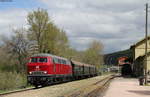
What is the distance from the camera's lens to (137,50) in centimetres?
8131

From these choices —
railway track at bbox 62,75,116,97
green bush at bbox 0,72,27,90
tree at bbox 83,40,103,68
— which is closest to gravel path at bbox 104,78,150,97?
railway track at bbox 62,75,116,97

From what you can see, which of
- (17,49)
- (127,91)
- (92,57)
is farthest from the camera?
(92,57)

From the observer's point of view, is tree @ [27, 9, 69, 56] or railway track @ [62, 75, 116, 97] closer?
railway track @ [62, 75, 116, 97]

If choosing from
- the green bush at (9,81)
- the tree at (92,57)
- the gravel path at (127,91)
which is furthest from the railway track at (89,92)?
the tree at (92,57)

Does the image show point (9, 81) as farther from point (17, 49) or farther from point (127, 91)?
point (17, 49)

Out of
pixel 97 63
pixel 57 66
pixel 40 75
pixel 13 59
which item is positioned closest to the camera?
pixel 40 75

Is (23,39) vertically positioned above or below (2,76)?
above

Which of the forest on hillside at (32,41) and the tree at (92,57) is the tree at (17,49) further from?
the tree at (92,57)

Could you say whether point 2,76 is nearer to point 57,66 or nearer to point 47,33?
point 57,66

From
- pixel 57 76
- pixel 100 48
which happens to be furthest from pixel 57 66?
pixel 100 48

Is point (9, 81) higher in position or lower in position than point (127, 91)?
higher

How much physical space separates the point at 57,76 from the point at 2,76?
595cm

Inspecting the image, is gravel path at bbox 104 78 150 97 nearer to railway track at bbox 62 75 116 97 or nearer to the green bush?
railway track at bbox 62 75 116 97

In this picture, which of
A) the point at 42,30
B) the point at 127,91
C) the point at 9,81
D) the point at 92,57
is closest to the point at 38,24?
the point at 42,30
